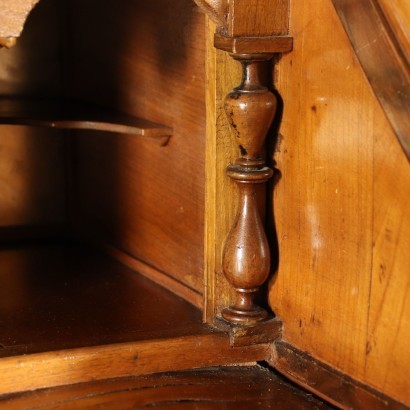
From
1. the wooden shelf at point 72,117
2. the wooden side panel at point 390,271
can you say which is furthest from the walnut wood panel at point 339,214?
the wooden shelf at point 72,117

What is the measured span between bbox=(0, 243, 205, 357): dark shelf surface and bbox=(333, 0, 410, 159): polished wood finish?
0.58 metres

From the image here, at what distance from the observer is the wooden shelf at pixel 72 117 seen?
1931 mm

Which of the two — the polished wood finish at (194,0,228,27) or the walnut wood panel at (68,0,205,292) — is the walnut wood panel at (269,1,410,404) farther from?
the walnut wood panel at (68,0,205,292)

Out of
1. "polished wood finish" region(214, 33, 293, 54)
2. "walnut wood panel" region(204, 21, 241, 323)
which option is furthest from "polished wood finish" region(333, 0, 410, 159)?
"walnut wood panel" region(204, 21, 241, 323)

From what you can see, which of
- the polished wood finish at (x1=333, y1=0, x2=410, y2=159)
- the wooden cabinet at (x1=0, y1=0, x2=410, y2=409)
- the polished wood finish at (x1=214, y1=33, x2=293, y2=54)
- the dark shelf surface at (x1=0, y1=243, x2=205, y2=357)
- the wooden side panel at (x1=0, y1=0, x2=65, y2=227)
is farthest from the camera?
the wooden side panel at (x1=0, y1=0, x2=65, y2=227)

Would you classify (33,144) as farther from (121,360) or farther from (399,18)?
(399,18)

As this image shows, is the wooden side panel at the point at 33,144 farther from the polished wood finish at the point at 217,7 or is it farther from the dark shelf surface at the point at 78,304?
the polished wood finish at the point at 217,7

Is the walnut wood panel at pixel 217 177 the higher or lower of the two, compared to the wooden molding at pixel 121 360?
higher

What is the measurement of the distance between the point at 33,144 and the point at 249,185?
978 mm

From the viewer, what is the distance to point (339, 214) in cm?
151

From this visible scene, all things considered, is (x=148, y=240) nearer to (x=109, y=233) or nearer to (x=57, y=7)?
(x=109, y=233)

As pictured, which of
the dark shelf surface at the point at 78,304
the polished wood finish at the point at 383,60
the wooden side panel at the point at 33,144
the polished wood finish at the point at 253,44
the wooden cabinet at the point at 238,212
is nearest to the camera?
the polished wood finish at the point at 383,60

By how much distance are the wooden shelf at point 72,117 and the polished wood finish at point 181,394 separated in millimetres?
551

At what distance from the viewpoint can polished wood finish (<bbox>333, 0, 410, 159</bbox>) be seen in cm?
132
